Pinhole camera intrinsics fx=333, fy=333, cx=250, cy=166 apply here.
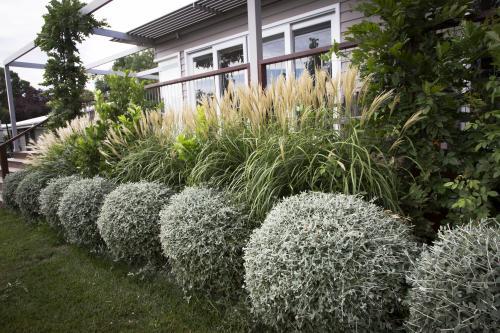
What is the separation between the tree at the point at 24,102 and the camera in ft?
86.3

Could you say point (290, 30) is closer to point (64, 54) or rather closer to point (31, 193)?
point (64, 54)

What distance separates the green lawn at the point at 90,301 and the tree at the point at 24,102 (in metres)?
26.0

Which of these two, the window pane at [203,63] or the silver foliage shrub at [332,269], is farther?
the window pane at [203,63]

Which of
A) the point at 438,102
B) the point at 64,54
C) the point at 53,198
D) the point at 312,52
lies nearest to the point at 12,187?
the point at 53,198

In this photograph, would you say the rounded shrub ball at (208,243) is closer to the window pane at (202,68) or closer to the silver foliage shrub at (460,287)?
the silver foliage shrub at (460,287)

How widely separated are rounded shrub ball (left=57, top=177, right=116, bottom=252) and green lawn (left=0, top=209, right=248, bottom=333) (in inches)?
7.2

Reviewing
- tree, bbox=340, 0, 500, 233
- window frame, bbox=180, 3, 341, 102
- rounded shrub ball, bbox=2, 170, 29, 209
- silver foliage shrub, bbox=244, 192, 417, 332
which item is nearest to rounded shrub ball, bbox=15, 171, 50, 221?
rounded shrub ball, bbox=2, 170, 29, 209

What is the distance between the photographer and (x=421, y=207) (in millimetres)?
2227

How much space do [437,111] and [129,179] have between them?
3.30 meters

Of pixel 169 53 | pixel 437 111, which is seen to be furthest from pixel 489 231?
pixel 169 53

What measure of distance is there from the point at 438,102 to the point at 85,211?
3.52 meters

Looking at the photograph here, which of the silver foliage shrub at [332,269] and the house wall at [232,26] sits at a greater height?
the house wall at [232,26]

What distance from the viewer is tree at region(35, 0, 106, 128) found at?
684 centimetres

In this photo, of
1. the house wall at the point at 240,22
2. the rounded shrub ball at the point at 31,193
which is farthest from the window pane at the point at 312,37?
the rounded shrub ball at the point at 31,193
